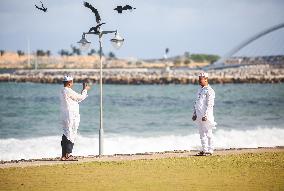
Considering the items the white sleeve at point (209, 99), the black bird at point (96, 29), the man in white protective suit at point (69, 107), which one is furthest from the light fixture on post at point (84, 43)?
the white sleeve at point (209, 99)

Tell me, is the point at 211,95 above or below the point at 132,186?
above

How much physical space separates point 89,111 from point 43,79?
67634 millimetres

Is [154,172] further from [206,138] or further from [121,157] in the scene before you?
[206,138]

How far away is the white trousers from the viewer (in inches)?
477

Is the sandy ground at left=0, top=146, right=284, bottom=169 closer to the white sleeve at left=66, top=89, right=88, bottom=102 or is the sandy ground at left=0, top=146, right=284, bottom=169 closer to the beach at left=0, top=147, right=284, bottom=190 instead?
the beach at left=0, top=147, right=284, bottom=190

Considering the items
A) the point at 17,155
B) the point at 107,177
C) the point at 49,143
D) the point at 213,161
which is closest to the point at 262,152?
the point at 213,161

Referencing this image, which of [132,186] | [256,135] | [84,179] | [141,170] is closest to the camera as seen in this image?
[132,186]

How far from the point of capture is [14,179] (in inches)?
372

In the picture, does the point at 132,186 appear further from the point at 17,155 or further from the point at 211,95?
the point at 17,155

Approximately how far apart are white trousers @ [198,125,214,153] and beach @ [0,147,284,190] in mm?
221

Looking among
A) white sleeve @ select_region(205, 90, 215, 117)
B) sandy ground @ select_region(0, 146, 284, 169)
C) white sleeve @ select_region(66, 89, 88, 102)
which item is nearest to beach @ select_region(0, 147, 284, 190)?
sandy ground @ select_region(0, 146, 284, 169)

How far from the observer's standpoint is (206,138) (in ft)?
40.0

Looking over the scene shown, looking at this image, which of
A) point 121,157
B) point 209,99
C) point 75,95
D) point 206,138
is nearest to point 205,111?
point 209,99

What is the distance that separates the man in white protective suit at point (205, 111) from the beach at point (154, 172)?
319 millimetres
